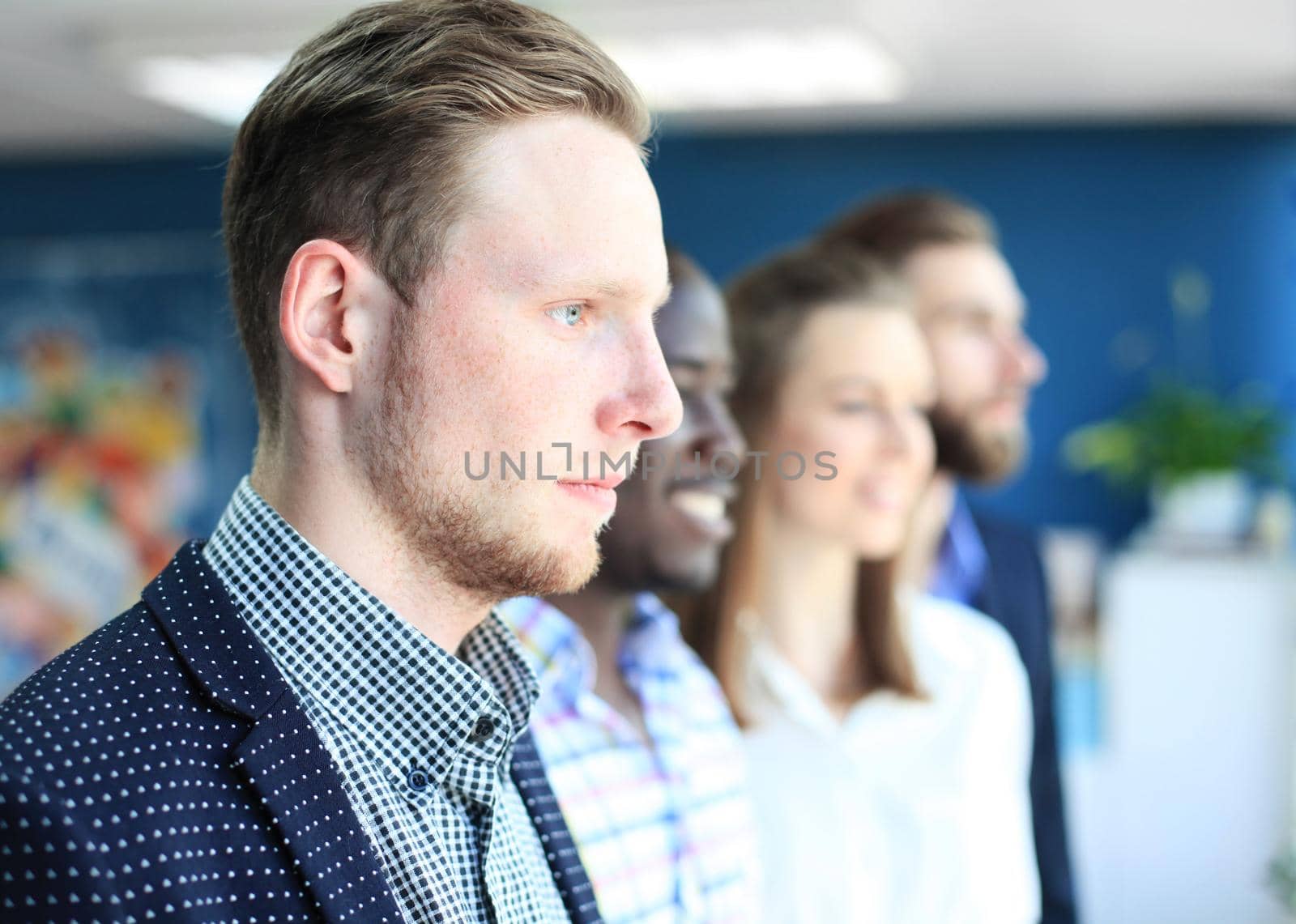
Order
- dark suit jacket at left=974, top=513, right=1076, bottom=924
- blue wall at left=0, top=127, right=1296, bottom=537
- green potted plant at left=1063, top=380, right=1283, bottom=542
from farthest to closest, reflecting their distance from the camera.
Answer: blue wall at left=0, top=127, right=1296, bottom=537 → green potted plant at left=1063, top=380, right=1283, bottom=542 → dark suit jacket at left=974, top=513, right=1076, bottom=924

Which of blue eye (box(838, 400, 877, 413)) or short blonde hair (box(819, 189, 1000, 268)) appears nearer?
blue eye (box(838, 400, 877, 413))

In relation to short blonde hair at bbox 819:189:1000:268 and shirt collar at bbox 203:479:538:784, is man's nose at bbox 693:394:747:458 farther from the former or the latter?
short blonde hair at bbox 819:189:1000:268

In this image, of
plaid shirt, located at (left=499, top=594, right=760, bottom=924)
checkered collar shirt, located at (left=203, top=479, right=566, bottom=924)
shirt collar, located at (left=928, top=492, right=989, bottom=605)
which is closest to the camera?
checkered collar shirt, located at (left=203, top=479, right=566, bottom=924)

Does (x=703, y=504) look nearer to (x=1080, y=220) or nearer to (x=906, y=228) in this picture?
(x=906, y=228)

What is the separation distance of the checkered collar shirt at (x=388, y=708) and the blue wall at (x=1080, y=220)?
159 inches

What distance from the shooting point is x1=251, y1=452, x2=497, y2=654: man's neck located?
2.77ft

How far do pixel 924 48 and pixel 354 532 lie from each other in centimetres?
319

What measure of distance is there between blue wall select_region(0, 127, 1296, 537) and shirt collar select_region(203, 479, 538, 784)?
4064 millimetres

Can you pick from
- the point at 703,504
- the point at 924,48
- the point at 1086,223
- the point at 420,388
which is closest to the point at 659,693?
the point at 703,504

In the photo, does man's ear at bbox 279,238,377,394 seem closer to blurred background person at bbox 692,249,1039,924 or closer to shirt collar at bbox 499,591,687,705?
shirt collar at bbox 499,591,687,705

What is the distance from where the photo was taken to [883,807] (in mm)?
1469

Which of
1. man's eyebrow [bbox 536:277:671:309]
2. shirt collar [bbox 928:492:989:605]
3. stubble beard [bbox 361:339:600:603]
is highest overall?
man's eyebrow [bbox 536:277:671:309]

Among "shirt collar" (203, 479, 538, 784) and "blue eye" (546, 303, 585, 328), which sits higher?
"blue eye" (546, 303, 585, 328)

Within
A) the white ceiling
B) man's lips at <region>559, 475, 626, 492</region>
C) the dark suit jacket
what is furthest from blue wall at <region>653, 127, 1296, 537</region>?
man's lips at <region>559, 475, 626, 492</region>
